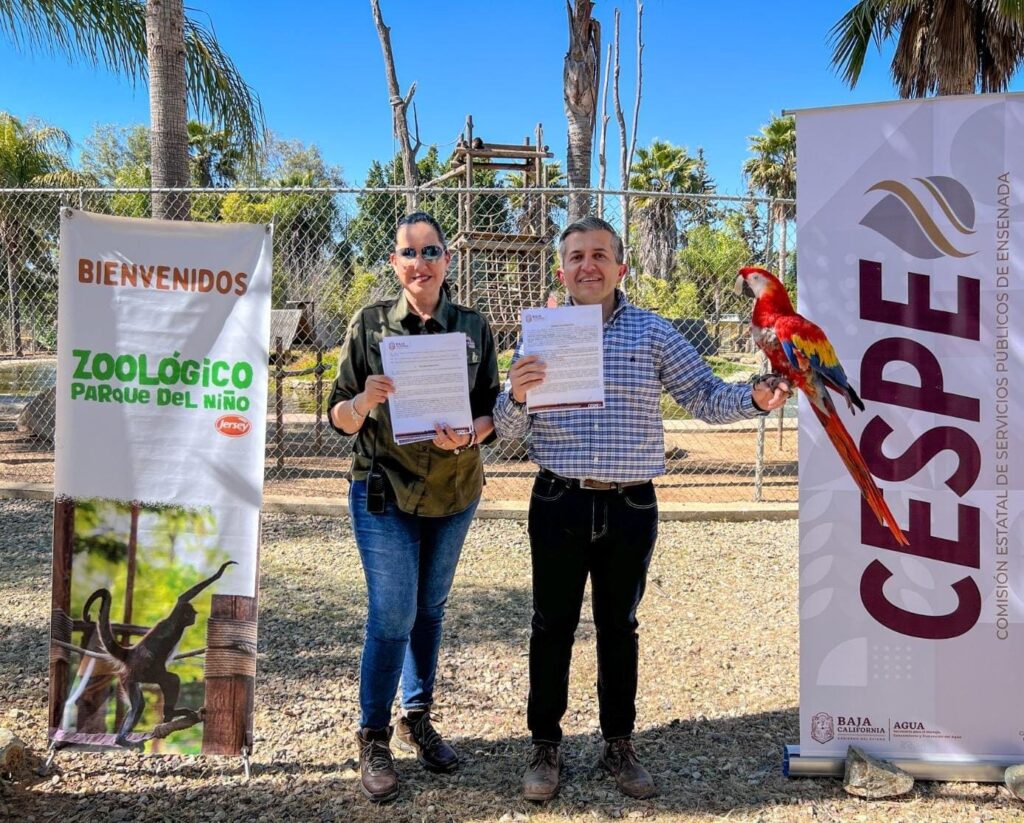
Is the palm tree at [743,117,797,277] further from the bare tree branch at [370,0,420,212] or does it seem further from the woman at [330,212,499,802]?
the woman at [330,212,499,802]

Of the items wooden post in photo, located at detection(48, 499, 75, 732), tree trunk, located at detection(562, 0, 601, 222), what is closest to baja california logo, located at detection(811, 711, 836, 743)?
wooden post in photo, located at detection(48, 499, 75, 732)

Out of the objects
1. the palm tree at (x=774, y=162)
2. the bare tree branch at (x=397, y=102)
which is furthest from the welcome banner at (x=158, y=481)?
the palm tree at (x=774, y=162)

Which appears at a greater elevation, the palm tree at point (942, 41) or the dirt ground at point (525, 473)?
the palm tree at point (942, 41)

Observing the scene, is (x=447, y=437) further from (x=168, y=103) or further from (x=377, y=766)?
(x=168, y=103)

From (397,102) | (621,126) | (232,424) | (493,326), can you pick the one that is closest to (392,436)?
(232,424)

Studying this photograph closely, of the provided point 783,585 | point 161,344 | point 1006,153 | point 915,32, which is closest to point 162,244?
point 161,344

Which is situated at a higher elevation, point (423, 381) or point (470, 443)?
point (423, 381)

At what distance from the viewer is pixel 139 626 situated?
8.71 ft

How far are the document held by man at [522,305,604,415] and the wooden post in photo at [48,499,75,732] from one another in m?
1.74

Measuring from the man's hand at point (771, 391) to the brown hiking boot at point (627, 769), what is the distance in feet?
4.44

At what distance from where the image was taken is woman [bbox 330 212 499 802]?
2.51m

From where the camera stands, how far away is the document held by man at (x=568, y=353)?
7.82 feet

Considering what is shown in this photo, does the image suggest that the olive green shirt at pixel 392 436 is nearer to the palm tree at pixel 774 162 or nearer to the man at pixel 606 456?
the man at pixel 606 456

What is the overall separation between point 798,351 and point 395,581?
1.53m
